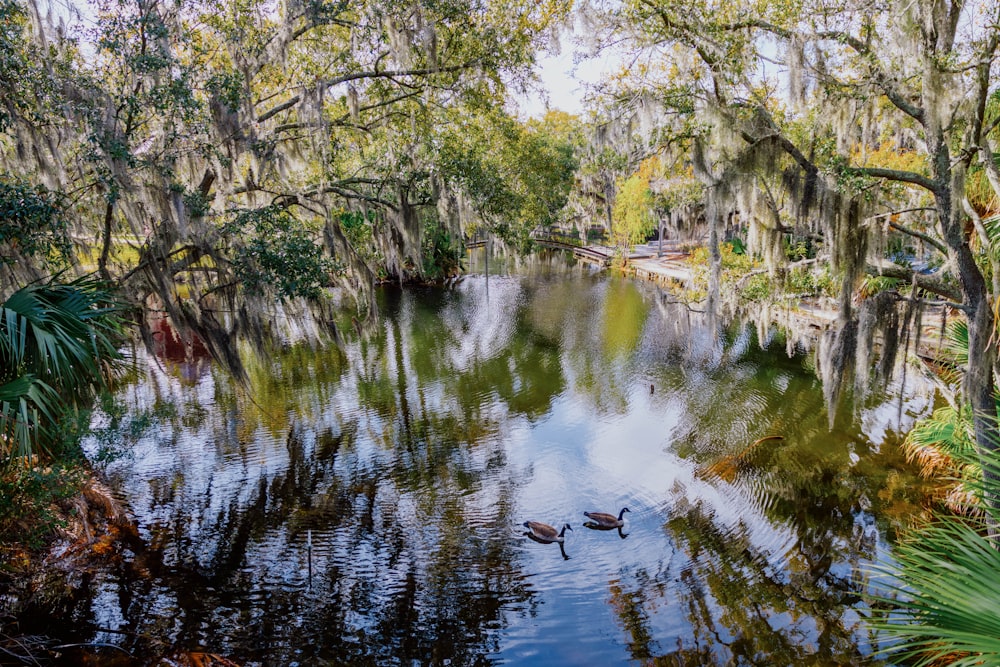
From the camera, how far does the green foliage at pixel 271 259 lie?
25.7 feet

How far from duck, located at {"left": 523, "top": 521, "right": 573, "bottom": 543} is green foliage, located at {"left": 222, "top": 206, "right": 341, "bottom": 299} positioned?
4.37 meters

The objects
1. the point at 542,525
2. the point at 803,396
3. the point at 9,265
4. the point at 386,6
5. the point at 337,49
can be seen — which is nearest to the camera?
the point at 9,265

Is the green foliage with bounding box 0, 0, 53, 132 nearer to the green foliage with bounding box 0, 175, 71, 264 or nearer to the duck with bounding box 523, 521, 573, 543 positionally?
the green foliage with bounding box 0, 175, 71, 264

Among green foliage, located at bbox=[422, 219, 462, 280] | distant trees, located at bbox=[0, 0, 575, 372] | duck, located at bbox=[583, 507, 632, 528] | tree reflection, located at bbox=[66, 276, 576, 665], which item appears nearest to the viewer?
tree reflection, located at bbox=[66, 276, 576, 665]

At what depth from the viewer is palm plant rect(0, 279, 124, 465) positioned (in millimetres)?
4176

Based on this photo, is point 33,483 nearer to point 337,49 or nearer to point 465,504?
point 465,504

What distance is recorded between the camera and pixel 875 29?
666cm

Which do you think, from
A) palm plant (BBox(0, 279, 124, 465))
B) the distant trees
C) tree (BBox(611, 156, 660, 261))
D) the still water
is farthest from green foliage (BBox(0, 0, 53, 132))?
tree (BBox(611, 156, 660, 261))

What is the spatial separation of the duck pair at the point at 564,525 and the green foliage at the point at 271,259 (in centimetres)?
440

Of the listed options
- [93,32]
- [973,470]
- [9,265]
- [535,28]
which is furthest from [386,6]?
[973,470]

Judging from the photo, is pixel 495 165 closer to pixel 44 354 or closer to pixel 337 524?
pixel 337 524

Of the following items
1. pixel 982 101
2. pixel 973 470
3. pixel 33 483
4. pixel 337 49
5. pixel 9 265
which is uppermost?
pixel 337 49

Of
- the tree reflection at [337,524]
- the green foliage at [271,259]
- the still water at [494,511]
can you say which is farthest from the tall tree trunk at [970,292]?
the green foliage at [271,259]

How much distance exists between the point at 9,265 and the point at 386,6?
596 cm
